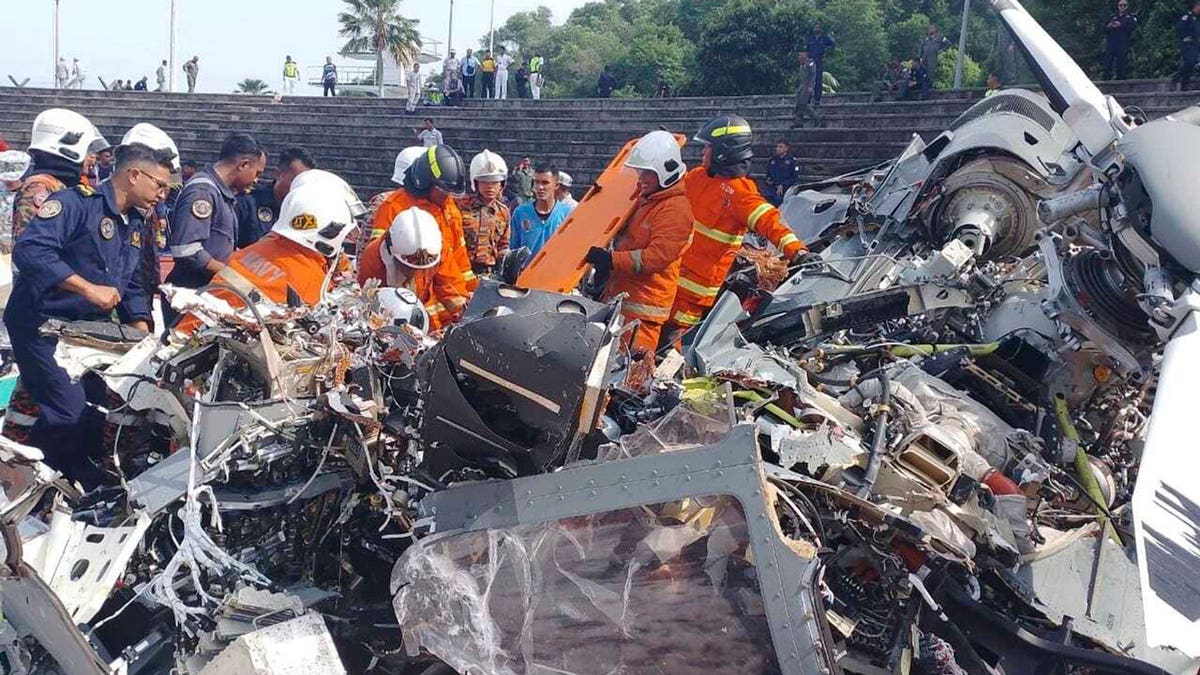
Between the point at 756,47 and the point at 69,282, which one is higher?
the point at 756,47

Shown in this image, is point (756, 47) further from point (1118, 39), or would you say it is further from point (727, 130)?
point (727, 130)

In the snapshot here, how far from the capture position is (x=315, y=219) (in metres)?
4.40

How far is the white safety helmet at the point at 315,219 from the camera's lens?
173 inches

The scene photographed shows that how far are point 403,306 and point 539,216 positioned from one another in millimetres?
3349

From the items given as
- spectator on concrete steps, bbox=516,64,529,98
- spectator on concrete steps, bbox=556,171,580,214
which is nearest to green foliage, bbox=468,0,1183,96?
spectator on concrete steps, bbox=516,64,529,98

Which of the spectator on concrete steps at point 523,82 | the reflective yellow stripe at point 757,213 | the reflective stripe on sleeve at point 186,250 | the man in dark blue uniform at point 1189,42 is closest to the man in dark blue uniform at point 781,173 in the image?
the man in dark blue uniform at point 1189,42

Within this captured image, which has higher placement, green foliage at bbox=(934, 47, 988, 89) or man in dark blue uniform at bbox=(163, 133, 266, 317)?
green foliage at bbox=(934, 47, 988, 89)

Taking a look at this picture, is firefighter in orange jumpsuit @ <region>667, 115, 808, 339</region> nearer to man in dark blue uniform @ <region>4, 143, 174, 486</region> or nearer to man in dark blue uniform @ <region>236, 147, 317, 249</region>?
man in dark blue uniform @ <region>236, 147, 317, 249</region>

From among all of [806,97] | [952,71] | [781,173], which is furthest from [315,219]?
[952,71]

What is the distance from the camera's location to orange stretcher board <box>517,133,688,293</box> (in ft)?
18.5

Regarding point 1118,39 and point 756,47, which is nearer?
point 1118,39

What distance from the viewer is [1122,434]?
4.16m

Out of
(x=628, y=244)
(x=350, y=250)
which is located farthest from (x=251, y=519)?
(x=350, y=250)

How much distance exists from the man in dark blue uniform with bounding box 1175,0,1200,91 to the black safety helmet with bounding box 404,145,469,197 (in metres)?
10.6
